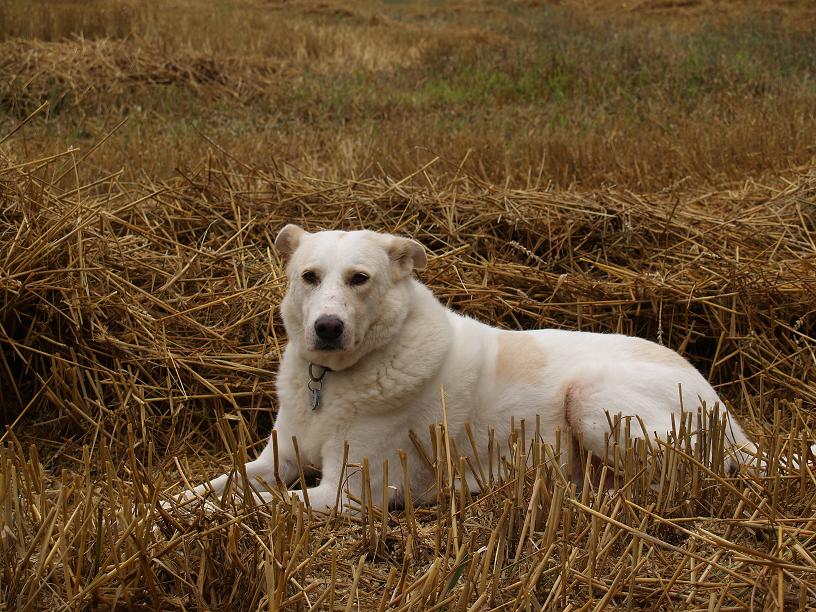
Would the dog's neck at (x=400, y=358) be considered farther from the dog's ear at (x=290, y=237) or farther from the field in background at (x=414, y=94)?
the field in background at (x=414, y=94)

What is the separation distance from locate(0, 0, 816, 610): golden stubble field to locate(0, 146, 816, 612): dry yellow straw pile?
2 cm

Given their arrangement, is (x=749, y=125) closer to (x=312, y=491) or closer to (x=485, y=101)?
(x=485, y=101)

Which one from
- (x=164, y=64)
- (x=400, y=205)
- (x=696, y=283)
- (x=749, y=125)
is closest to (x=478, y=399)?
(x=696, y=283)

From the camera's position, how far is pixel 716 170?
797cm

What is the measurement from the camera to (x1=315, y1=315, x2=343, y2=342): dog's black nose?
11.9ft

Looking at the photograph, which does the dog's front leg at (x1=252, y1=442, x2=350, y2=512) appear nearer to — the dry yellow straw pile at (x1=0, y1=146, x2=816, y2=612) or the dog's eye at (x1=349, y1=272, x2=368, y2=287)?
the dry yellow straw pile at (x1=0, y1=146, x2=816, y2=612)

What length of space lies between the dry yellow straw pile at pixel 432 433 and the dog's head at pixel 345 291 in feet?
1.80

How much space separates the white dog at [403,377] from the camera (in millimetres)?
3805

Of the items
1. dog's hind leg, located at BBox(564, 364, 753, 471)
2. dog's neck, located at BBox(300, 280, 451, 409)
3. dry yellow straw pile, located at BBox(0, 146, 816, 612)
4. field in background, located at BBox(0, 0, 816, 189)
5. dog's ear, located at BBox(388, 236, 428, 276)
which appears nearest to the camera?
dry yellow straw pile, located at BBox(0, 146, 816, 612)

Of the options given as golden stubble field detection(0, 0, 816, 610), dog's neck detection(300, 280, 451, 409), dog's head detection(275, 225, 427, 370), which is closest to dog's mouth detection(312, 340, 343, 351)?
dog's head detection(275, 225, 427, 370)

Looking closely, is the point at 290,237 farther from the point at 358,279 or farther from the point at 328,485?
the point at 328,485

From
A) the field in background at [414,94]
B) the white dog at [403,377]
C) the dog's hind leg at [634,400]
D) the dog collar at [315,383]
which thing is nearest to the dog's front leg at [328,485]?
the white dog at [403,377]

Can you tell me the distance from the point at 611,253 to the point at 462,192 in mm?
1156

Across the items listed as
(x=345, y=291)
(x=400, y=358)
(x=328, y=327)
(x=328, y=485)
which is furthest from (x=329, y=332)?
(x=328, y=485)
